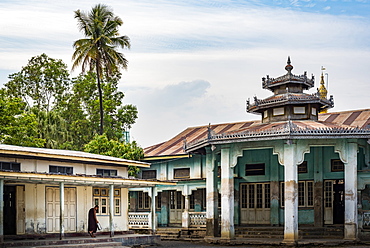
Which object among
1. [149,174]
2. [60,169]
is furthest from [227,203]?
[149,174]

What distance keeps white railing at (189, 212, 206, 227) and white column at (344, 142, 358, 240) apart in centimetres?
815

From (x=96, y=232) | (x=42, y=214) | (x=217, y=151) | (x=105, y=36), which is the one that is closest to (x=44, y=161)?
(x=42, y=214)

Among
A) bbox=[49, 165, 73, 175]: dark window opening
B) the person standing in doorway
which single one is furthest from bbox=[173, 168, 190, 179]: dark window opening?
the person standing in doorway

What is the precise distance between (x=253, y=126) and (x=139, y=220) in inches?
310

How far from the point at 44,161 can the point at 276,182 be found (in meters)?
12.3

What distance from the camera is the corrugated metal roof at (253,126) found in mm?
30906

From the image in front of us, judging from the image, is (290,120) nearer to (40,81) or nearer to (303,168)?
(303,168)

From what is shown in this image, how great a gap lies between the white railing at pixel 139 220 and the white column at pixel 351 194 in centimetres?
1031

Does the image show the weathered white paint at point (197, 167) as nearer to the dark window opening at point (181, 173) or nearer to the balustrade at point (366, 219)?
the dark window opening at point (181, 173)

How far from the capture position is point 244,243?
98.1 ft

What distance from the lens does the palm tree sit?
4278cm

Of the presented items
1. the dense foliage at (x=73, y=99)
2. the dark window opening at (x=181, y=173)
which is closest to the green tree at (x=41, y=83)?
the dense foliage at (x=73, y=99)

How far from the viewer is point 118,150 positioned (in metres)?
40.5

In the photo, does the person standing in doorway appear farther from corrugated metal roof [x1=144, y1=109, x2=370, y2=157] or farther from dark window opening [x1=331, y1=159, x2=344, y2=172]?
dark window opening [x1=331, y1=159, x2=344, y2=172]
